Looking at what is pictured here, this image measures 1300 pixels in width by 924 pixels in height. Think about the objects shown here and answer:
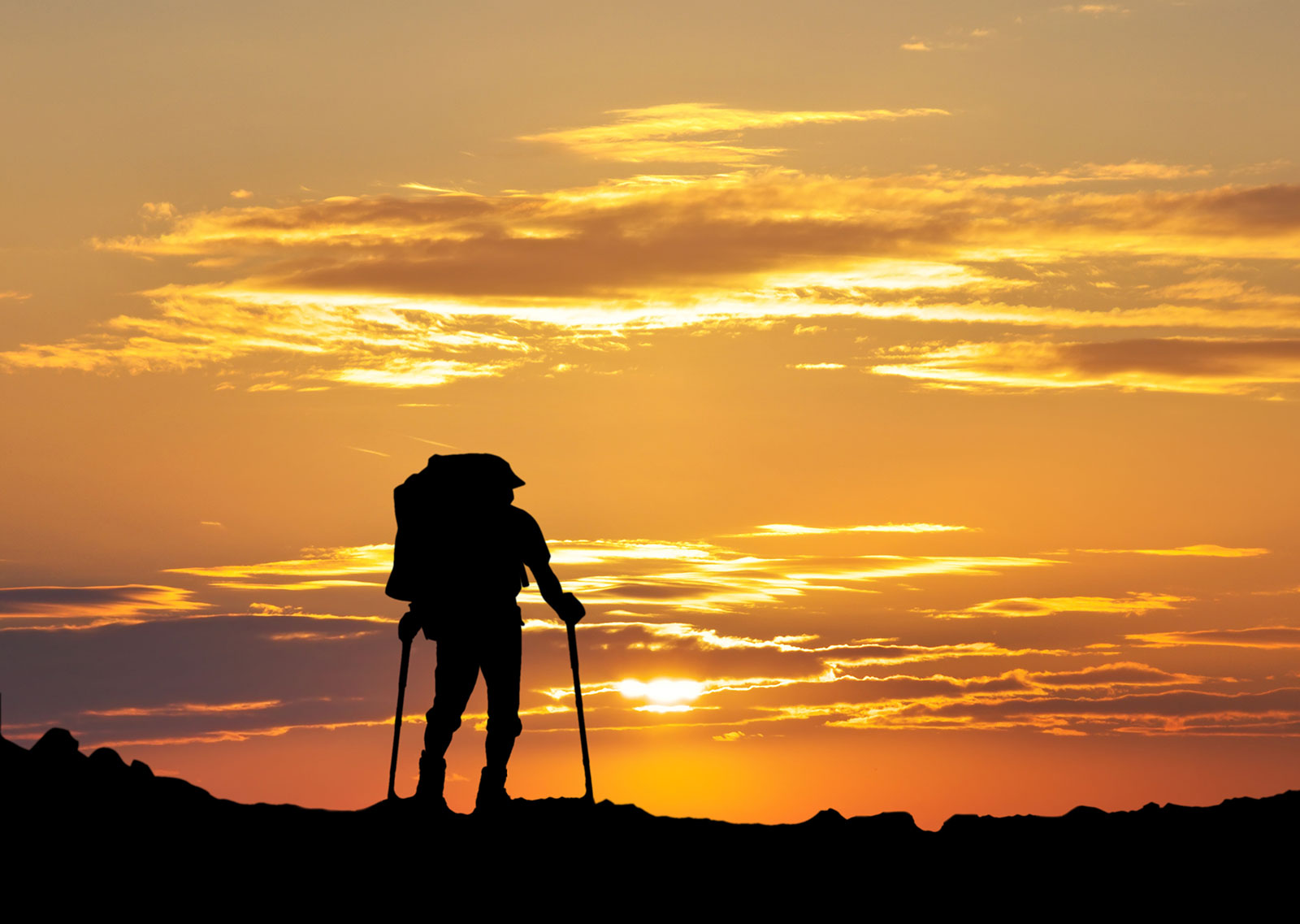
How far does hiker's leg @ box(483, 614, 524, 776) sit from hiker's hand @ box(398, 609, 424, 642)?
90cm

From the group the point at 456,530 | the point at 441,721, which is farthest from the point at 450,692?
the point at 456,530

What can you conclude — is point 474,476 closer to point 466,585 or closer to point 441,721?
point 466,585

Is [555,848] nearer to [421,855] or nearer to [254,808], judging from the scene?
[421,855]

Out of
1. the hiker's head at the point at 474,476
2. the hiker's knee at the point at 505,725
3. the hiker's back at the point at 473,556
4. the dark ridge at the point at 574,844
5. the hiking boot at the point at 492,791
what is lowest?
the dark ridge at the point at 574,844

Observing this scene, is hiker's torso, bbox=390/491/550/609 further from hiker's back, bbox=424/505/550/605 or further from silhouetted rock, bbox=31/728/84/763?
silhouetted rock, bbox=31/728/84/763

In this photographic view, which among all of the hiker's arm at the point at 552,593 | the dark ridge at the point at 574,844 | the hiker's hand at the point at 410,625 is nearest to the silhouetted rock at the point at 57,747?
the dark ridge at the point at 574,844

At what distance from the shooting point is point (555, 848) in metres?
15.8

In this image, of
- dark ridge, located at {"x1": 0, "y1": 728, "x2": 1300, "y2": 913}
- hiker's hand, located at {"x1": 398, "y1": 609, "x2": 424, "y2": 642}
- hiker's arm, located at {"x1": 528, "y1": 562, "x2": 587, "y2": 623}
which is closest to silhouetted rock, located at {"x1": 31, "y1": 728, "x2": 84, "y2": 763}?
dark ridge, located at {"x1": 0, "y1": 728, "x2": 1300, "y2": 913}

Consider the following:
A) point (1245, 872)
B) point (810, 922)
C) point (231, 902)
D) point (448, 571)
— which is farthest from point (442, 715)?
point (1245, 872)

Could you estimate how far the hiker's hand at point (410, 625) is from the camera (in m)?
18.1

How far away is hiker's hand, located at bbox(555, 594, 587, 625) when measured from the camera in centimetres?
1819

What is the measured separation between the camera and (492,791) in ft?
57.5

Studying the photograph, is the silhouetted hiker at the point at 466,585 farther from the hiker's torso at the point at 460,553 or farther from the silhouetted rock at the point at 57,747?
the silhouetted rock at the point at 57,747

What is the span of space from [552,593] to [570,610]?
0.26 metres
